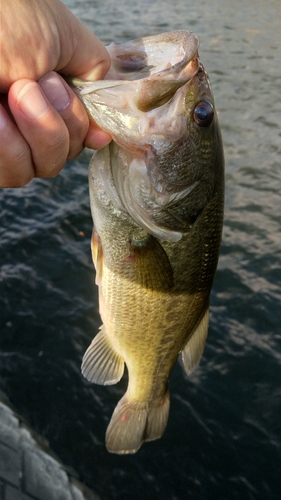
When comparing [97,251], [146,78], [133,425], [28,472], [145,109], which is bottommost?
[28,472]

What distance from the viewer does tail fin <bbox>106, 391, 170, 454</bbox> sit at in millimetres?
2902

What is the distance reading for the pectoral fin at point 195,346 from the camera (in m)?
2.66

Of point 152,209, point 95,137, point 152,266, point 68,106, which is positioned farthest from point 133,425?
point 68,106

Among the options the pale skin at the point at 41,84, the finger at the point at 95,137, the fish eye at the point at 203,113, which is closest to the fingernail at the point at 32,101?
the pale skin at the point at 41,84

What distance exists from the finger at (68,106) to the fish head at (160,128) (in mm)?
64

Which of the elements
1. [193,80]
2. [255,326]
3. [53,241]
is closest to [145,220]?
[193,80]

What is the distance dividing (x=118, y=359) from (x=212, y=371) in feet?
7.05

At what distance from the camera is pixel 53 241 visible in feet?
20.0

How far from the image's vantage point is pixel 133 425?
2.92m

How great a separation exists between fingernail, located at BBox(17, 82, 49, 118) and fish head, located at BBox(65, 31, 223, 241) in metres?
0.23

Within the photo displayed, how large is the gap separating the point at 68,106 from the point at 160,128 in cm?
37

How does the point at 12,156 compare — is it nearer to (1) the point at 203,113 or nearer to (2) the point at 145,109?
(2) the point at 145,109

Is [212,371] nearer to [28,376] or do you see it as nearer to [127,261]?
[28,376]

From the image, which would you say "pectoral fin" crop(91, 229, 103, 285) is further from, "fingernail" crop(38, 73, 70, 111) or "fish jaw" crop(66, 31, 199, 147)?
"fingernail" crop(38, 73, 70, 111)
